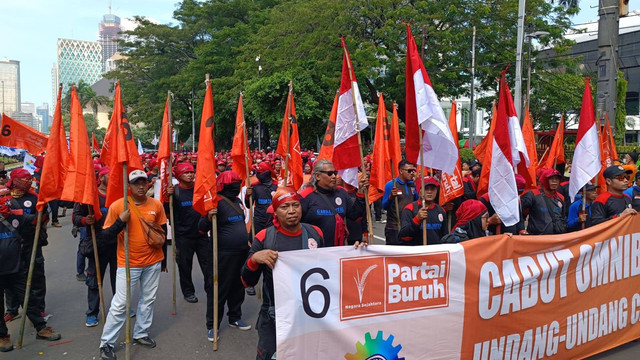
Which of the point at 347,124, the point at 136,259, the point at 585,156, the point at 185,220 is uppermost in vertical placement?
the point at 347,124

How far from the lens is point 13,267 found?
531cm

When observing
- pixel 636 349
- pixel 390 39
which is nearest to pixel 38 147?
pixel 636 349

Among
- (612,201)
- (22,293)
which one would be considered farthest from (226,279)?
(612,201)

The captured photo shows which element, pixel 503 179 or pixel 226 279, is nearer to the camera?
pixel 503 179

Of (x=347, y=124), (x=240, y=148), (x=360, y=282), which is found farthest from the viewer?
(x=240, y=148)

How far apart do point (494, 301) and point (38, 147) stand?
5783 mm

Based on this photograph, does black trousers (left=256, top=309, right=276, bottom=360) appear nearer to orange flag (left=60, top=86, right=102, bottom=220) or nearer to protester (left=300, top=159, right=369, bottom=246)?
protester (left=300, top=159, right=369, bottom=246)

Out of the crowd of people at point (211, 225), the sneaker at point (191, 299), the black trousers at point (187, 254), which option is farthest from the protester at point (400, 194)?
the sneaker at point (191, 299)

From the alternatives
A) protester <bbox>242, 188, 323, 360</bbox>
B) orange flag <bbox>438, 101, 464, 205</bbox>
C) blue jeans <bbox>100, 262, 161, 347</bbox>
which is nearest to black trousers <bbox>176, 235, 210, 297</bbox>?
blue jeans <bbox>100, 262, 161, 347</bbox>

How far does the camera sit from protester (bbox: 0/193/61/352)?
17.3 ft

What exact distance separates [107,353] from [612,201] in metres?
5.60

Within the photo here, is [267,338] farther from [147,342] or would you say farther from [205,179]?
[205,179]

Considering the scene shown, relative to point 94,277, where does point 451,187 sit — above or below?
above

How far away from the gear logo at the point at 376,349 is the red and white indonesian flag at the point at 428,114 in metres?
1.74
